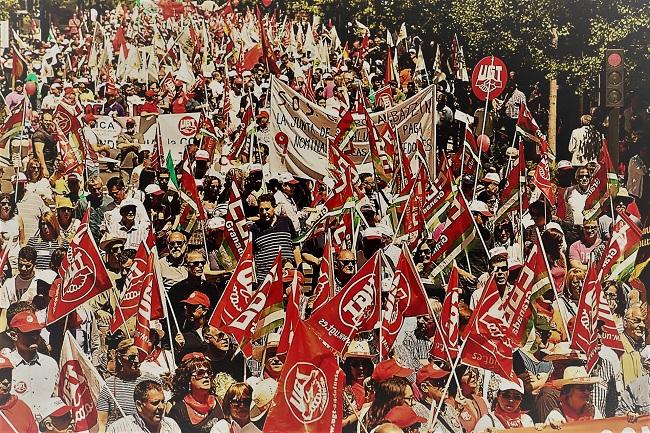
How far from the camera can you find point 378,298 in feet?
16.7

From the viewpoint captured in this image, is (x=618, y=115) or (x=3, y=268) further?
(x=618, y=115)

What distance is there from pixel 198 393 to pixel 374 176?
5.17 feet

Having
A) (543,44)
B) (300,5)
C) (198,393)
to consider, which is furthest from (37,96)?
(543,44)

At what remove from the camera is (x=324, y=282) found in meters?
5.08

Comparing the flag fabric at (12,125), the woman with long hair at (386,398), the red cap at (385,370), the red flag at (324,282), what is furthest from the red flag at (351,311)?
the flag fabric at (12,125)

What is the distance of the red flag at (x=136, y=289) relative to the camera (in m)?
5.02

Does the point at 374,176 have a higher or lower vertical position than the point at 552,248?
higher

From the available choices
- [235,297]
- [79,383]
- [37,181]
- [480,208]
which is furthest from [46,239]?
[480,208]

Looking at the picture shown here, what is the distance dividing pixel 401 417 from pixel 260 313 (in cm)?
100

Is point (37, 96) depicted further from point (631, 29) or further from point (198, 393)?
point (631, 29)

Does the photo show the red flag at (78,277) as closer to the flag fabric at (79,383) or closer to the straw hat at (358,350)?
the flag fabric at (79,383)

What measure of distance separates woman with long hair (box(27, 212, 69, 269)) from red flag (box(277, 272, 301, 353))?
128cm

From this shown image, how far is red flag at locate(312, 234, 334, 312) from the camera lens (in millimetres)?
5066

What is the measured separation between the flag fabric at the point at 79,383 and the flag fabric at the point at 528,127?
2.80 metres
